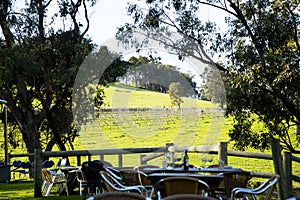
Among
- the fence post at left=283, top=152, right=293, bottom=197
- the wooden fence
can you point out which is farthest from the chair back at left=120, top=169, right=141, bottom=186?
the fence post at left=283, top=152, right=293, bottom=197

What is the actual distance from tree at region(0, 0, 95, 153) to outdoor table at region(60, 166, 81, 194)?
546cm

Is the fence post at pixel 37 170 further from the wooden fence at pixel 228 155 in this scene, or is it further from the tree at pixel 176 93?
the tree at pixel 176 93

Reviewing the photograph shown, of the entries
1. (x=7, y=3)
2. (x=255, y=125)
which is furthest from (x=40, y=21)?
(x=255, y=125)

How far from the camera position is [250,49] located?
41.7 ft

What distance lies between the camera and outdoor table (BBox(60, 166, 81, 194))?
939 centimetres

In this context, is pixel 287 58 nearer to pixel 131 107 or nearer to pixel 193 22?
pixel 193 22

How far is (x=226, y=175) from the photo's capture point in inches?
221

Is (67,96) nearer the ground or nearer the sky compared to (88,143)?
nearer the sky

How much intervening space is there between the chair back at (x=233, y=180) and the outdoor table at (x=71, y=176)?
4197 millimetres

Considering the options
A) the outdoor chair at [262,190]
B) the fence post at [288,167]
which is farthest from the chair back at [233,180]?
the fence post at [288,167]

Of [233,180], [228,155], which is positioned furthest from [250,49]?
[233,180]

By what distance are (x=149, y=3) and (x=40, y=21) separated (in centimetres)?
378

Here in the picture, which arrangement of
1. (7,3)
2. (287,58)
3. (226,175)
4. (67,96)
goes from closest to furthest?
1. (226,175)
2. (287,58)
3. (7,3)
4. (67,96)

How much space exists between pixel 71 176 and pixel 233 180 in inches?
188
